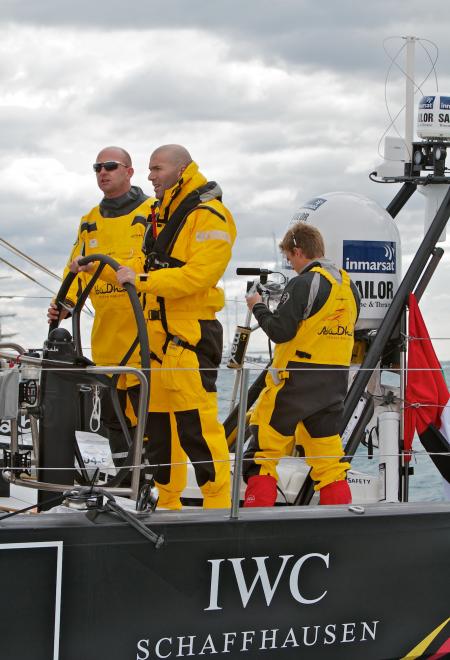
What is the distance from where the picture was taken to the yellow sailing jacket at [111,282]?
4.82 meters

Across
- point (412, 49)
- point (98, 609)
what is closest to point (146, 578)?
point (98, 609)

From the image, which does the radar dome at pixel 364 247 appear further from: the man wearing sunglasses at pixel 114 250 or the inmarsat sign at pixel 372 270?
the man wearing sunglasses at pixel 114 250

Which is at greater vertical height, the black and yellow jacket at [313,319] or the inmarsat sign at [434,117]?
the inmarsat sign at [434,117]

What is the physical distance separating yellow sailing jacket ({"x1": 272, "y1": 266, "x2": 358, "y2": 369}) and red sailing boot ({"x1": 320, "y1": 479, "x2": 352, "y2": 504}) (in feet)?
1.59

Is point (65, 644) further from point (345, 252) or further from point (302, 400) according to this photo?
point (345, 252)

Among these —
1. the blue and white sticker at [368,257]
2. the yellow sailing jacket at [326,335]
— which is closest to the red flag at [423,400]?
the blue and white sticker at [368,257]

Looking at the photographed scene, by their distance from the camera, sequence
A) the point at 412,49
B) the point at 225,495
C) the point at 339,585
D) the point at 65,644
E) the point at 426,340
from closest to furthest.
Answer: the point at 65,644
the point at 339,585
the point at 225,495
the point at 426,340
the point at 412,49

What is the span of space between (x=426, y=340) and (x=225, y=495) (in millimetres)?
1527

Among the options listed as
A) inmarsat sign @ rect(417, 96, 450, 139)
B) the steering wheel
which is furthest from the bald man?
inmarsat sign @ rect(417, 96, 450, 139)

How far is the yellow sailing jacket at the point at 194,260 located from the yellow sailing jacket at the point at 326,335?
0.35m

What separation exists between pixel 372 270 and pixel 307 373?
48.1 inches

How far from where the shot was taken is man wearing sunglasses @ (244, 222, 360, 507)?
4.31m

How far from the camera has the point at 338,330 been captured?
441cm

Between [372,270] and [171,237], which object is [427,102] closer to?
[372,270]
